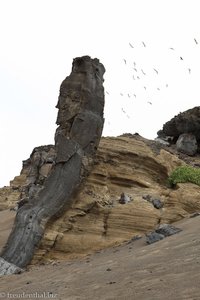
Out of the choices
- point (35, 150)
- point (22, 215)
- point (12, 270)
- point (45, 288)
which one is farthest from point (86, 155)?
point (35, 150)

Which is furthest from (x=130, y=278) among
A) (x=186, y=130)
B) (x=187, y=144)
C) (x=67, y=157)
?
(x=186, y=130)

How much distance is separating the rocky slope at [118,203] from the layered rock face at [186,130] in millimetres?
8767

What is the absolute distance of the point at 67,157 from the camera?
14.0 m

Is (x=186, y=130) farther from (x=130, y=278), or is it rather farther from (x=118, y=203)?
(x=130, y=278)

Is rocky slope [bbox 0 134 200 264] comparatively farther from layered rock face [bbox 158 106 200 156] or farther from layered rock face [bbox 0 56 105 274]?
layered rock face [bbox 158 106 200 156]

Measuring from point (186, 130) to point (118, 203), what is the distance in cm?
1418

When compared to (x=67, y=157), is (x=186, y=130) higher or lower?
higher

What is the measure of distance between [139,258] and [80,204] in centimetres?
491

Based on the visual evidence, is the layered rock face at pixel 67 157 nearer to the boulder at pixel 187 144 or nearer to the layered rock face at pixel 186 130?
the boulder at pixel 187 144

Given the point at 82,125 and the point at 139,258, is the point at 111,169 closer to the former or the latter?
the point at 82,125

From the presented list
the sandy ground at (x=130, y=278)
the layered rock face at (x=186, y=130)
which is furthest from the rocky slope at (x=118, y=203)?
the layered rock face at (x=186, y=130)

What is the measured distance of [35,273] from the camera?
34.2ft

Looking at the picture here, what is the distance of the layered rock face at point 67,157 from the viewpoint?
12.5m

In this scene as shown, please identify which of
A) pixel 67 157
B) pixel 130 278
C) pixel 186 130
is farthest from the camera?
pixel 186 130
